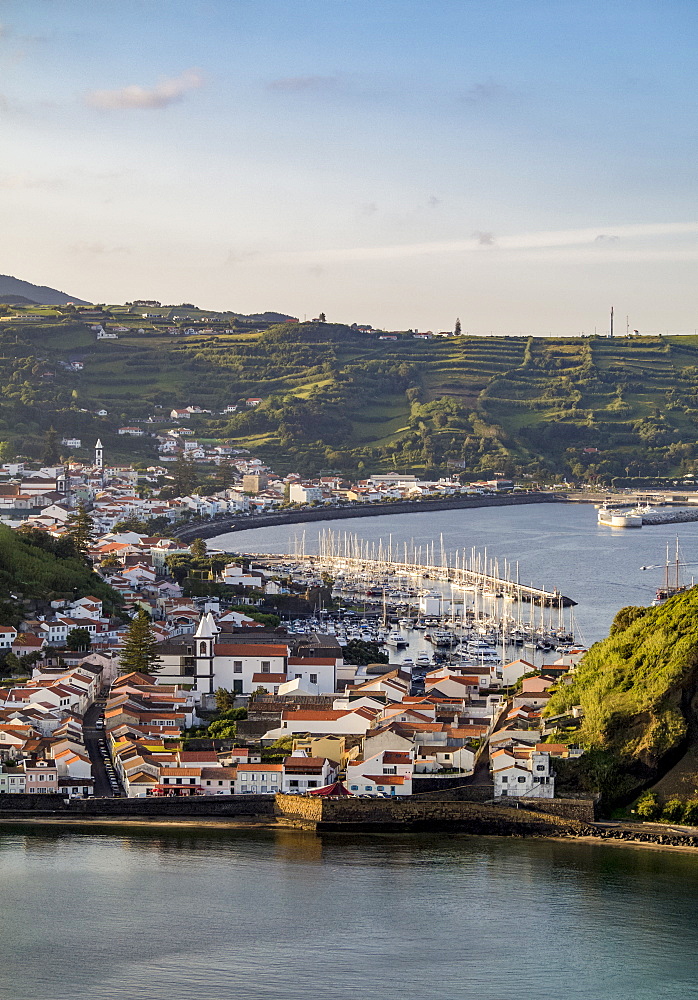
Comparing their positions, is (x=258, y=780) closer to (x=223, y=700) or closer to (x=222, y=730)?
(x=222, y=730)

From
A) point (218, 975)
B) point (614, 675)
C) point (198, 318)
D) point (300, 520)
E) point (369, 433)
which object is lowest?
point (218, 975)

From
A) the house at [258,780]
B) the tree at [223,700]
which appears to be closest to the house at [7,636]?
the tree at [223,700]

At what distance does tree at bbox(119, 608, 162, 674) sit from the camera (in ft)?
77.9

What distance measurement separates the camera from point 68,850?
54.5 feet

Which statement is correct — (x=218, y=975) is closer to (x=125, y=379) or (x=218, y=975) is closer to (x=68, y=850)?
(x=68, y=850)

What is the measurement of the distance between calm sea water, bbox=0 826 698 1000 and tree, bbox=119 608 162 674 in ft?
21.0

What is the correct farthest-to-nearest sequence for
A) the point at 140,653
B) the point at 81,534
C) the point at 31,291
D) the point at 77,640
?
the point at 31,291 < the point at 81,534 < the point at 77,640 < the point at 140,653

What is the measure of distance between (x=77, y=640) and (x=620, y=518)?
35821 mm

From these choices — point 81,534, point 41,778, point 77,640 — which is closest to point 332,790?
point 41,778

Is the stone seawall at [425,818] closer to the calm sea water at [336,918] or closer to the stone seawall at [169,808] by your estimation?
the calm sea water at [336,918]

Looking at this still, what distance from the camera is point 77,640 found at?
25656mm

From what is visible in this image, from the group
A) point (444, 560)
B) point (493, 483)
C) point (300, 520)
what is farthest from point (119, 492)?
point (493, 483)

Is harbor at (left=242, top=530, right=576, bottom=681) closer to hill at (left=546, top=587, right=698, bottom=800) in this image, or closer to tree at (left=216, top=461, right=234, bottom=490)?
hill at (left=546, top=587, right=698, bottom=800)

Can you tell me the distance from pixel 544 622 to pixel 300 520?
86.9 feet
